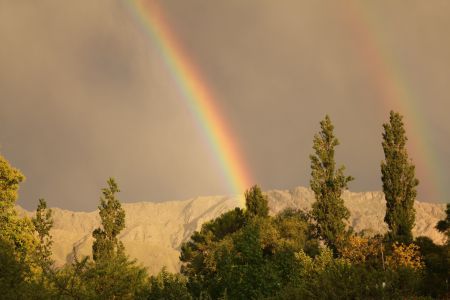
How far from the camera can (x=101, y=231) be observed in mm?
65688

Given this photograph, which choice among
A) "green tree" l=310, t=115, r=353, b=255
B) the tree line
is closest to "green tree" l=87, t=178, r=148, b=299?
the tree line

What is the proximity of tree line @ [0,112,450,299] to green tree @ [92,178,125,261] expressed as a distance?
0.14 metres

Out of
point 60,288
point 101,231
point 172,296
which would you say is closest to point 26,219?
point 172,296

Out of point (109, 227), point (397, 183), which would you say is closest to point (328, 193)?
point (397, 183)

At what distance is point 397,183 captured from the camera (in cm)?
5850

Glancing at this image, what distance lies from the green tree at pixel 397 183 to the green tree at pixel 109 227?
34424mm

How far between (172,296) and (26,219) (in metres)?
14.7

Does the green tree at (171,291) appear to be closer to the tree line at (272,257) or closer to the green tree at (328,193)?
the tree line at (272,257)

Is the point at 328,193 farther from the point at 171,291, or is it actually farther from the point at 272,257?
the point at 171,291

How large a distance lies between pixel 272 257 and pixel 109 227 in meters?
25.3

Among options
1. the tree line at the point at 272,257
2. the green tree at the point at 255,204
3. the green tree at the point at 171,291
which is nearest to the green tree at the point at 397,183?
the tree line at the point at 272,257

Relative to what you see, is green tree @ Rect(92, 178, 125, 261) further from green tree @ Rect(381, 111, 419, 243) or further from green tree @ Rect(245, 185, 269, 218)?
green tree @ Rect(381, 111, 419, 243)

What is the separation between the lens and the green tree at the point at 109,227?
63.9 meters

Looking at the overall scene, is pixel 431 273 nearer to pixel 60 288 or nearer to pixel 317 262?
pixel 317 262
